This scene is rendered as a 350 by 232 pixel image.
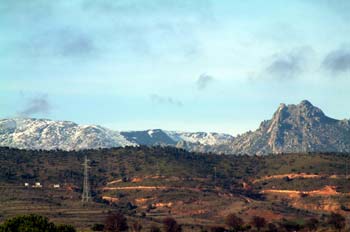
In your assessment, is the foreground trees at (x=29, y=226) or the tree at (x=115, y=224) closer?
the foreground trees at (x=29, y=226)

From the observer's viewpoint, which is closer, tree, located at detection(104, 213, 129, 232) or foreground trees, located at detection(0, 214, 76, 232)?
foreground trees, located at detection(0, 214, 76, 232)

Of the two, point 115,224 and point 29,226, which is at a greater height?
point 29,226

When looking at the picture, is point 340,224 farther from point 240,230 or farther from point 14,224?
point 14,224

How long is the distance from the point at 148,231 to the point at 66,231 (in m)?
82.6

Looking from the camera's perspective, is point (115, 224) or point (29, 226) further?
point (115, 224)

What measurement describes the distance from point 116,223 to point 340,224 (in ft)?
226

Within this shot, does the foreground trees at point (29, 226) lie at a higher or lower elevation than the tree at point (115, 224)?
higher

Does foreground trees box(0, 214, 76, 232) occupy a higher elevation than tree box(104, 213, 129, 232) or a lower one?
higher

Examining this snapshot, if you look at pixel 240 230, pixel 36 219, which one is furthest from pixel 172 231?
pixel 36 219

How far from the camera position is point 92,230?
188 meters

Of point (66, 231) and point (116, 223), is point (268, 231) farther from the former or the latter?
point (66, 231)

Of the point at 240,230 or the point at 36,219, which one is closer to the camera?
the point at 36,219

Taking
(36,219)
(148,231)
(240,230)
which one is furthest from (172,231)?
(36,219)

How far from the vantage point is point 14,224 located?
4631 inches
